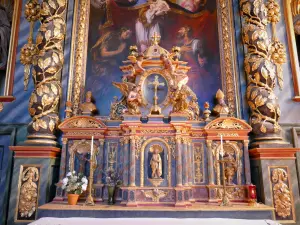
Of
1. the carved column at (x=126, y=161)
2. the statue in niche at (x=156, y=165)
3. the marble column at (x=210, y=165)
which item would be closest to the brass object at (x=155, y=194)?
the statue in niche at (x=156, y=165)

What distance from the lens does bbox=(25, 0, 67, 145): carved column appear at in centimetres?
608

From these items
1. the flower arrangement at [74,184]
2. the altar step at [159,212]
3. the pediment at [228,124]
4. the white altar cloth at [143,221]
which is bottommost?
the white altar cloth at [143,221]

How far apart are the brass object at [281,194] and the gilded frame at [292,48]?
184 cm

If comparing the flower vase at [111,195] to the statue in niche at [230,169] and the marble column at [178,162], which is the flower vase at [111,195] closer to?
the marble column at [178,162]

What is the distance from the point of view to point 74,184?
534 centimetres

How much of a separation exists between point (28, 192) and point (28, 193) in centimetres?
2

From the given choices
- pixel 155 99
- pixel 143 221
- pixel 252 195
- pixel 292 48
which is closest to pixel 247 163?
pixel 252 195

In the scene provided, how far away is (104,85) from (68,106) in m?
0.94

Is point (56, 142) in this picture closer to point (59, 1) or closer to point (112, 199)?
point (112, 199)

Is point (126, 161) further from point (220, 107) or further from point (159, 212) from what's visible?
point (220, 107)

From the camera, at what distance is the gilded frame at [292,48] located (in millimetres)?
6600

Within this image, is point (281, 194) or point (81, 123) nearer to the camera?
point (281, 194)

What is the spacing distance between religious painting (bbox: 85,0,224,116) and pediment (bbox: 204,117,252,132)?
2.37 ft

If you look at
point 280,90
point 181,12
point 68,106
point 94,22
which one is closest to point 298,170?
point 280,90
